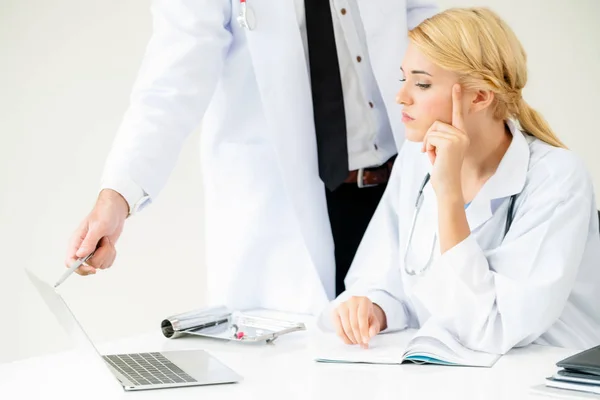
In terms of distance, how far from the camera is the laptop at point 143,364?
4.25 ft

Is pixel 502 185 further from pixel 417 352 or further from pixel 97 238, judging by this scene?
pixel 97 238

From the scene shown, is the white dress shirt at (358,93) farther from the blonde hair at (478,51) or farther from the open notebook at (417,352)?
the open notebook at (417,352)

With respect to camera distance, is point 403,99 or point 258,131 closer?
point 403,99

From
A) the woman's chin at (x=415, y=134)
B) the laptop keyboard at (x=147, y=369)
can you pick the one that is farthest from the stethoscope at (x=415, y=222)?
the laptop keyboard at (x=147, y=369)

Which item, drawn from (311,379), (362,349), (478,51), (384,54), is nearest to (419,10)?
(384,54)

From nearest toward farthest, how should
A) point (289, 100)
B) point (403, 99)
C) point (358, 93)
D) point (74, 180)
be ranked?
1. point (403, 99)
2. point (289, 100)
3. point (358, 93)
4. point (74, 180)

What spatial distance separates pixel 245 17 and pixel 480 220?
2.37 ft

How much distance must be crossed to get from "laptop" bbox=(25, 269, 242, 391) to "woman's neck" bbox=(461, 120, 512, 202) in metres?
0.64

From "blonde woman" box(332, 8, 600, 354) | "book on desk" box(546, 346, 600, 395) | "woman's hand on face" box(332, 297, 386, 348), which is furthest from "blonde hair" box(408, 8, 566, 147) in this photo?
"book on desk" box(546, 346, 600, 395)

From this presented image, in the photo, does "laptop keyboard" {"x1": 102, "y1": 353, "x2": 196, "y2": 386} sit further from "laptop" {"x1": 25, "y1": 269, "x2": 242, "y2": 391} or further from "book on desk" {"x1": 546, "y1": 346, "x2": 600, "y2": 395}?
"book on desk" {"x1": 546, "y1": 346, "x2": 600, "y2": 395}

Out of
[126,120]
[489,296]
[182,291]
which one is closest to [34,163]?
[182,291]

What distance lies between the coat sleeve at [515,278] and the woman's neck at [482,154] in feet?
0.53

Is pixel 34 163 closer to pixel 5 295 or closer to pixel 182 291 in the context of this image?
pixel 5 295

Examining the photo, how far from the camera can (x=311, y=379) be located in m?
1.40
